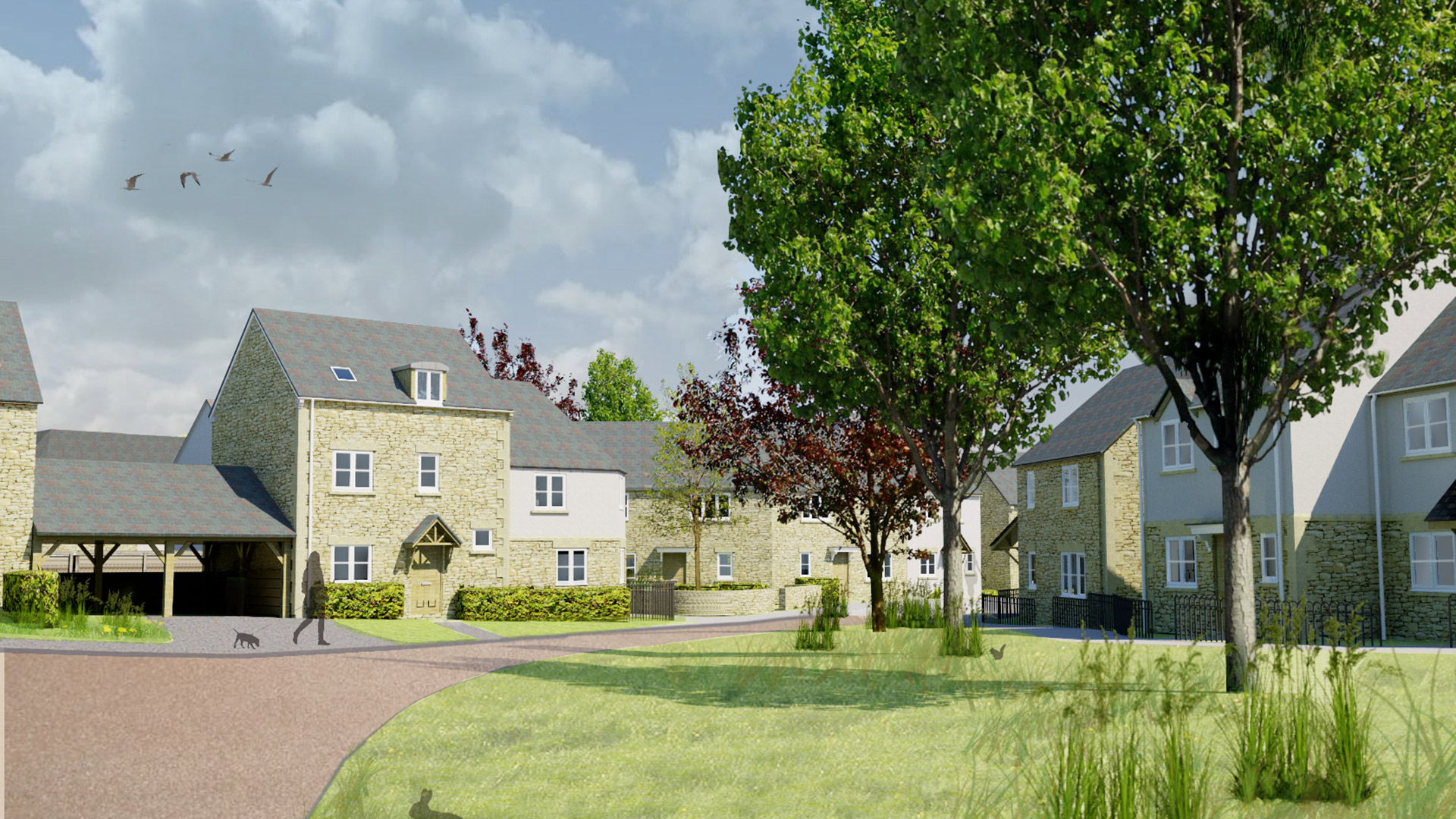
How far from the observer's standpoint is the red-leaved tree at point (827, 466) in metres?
27.7

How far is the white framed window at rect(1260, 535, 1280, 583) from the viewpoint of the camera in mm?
27516

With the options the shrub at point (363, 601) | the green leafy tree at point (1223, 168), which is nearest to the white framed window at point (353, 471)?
the shrub at point (363, 601)

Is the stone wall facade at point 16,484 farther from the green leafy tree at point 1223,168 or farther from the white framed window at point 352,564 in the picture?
the green leafy tree at point 1223,168

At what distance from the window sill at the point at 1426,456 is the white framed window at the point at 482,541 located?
27864 mm

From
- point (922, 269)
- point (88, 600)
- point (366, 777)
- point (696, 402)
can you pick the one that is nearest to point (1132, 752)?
point (366, 777)

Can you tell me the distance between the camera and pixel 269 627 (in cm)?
3125

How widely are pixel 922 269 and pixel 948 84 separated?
623 centimetres

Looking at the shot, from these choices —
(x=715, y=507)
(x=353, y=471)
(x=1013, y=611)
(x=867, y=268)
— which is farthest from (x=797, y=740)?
(x=715, y=507)

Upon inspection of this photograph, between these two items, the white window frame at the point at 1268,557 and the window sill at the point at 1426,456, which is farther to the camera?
the white window frame at the point at 1268,557

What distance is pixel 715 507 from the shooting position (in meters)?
51.5

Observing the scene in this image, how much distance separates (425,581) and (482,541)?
8.47ft

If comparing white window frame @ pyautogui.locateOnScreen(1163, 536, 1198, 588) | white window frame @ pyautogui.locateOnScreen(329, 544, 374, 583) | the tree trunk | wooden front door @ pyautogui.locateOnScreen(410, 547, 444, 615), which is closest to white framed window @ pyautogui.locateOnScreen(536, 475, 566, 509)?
Result: wooden front door @ pyautogui.locateOnScreen(410, 547, 444, 615)

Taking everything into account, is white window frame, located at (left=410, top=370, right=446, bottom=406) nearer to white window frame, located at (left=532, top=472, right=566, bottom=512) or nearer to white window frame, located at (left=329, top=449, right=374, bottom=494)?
white window frame, located at (left=329, top=449, right=374, bottom=494)

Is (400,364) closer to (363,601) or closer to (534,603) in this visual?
(363,601)
